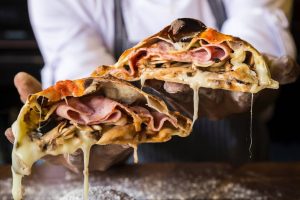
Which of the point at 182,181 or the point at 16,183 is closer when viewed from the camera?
the point at 16,183

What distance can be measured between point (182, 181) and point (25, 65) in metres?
1.04

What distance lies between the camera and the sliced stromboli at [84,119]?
0.86m

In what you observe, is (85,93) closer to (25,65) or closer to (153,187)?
(153,187)

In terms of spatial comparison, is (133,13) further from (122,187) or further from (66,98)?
(66,98)

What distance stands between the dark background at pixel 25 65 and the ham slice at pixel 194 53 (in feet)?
4.14

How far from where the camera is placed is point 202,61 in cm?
85

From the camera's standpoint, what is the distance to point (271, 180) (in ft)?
4.25

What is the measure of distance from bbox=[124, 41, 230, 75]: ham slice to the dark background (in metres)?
1.26

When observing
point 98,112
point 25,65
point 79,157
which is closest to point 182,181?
point 79,157

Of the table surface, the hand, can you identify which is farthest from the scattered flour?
the hand

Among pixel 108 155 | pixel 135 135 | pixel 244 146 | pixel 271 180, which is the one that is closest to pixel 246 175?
pixel 271 180

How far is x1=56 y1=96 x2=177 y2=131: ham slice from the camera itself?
0.86 metres

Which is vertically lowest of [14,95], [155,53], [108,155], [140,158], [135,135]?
[14,95]

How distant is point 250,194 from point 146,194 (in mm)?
222
